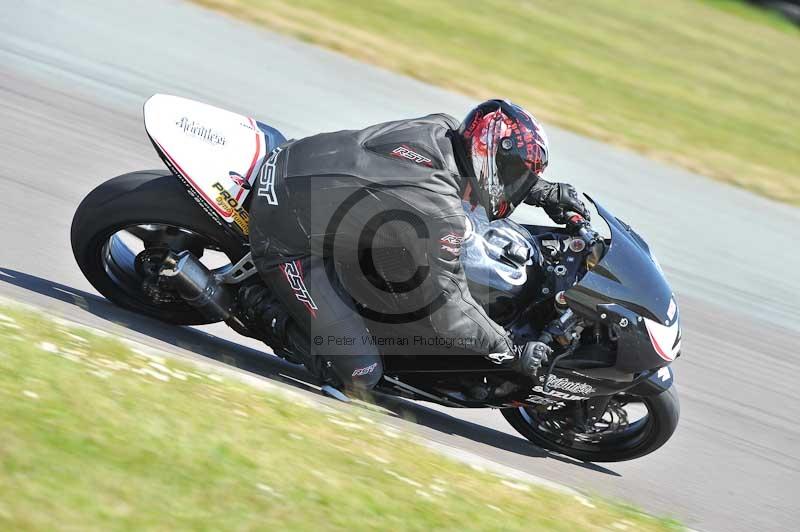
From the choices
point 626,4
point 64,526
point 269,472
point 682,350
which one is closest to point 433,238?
point 269,472

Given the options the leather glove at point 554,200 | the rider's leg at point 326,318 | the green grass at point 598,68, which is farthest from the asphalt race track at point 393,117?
the leather glove at point 554,200

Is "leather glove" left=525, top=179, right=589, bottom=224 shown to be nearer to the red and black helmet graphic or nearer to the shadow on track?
the red and black helmet graphic

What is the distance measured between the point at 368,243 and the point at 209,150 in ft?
3.02

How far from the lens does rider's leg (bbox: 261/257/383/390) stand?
15.9ft

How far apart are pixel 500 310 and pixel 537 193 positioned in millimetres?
747

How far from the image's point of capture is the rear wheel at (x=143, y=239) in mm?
4930

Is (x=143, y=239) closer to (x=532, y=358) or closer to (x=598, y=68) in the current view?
(x=532, y=358)

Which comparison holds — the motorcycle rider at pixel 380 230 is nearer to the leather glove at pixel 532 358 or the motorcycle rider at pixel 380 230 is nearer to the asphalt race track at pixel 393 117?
the leather glove at pixel 532 358

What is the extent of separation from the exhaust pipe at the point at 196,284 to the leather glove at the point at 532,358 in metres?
1.44

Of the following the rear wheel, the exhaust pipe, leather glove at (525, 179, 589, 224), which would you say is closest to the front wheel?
leather glove at (525, 179, 589, 224)

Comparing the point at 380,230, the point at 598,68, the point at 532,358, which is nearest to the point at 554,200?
the point at 532,358

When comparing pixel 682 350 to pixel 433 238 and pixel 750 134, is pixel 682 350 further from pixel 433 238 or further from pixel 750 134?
pixel 750 134

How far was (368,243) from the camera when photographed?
15.7 feet

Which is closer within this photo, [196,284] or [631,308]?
[631,308]
